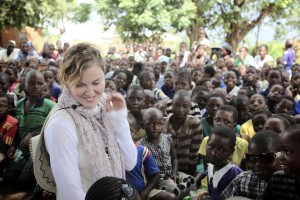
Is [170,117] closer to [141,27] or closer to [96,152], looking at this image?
[96,152]

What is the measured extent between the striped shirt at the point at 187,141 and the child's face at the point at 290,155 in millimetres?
1808

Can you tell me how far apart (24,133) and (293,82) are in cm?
385

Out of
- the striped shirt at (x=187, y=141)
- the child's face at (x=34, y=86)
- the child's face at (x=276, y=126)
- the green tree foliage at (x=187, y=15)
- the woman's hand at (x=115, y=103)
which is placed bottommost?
the striped shirt at (x=187, y=141)

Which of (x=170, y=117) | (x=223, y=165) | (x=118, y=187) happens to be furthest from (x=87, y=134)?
(x=170, y=117)

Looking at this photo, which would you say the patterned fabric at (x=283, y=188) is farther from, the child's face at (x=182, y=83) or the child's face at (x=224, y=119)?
the child's face at (x=182, y=83)

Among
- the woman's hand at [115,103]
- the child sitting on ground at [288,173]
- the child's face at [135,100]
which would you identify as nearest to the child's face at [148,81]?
the child's face at [135,100]

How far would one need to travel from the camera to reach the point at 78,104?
1715 millimetres

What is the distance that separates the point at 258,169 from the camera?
2.42 m

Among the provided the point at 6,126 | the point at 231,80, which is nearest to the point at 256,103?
the point at 231,80

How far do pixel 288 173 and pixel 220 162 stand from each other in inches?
30.1

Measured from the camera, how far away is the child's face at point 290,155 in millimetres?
2035

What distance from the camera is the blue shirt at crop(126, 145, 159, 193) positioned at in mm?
2947

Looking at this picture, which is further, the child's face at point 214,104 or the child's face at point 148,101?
the child's face at point 148,101

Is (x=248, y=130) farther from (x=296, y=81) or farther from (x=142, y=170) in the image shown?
(x=296, y=81)
